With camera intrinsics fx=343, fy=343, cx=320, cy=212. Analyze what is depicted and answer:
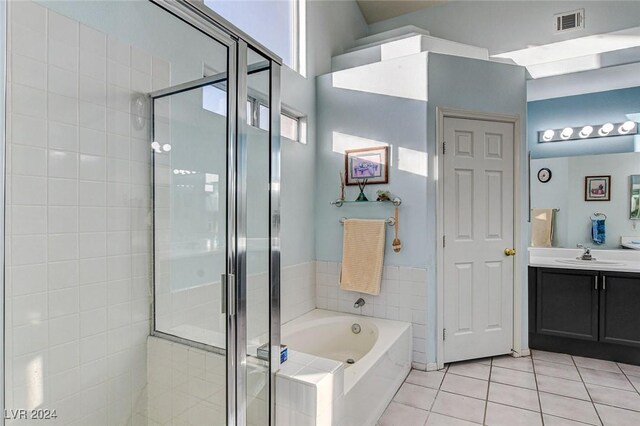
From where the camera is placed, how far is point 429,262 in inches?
108

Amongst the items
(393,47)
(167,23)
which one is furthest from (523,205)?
(167,23)

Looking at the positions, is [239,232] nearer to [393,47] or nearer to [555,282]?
[393,47]

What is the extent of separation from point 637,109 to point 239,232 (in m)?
3.86

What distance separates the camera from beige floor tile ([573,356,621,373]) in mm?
2748

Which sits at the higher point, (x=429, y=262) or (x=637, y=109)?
(x=637, y=109)

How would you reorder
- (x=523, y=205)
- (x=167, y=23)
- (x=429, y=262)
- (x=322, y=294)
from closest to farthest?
(x=167, y=23) → (x=429, y=262) → (x=523, y=205) → (x=322, y=294)

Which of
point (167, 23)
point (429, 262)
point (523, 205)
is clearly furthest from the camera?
point (523, 205)

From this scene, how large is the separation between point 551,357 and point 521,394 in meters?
0.86

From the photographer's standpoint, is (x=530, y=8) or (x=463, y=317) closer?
(x=463, y=317)

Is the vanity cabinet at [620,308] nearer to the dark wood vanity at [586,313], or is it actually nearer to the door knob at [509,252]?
the dark wood vanity at [586,313]

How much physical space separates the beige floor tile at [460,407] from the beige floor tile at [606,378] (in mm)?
991

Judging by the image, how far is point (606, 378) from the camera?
8.46 ft

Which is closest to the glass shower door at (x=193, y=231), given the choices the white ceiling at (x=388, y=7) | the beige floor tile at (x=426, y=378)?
the beige floor tile at (x=426, y=378)

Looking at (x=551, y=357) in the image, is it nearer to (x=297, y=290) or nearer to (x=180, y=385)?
(x=297, y=290)
